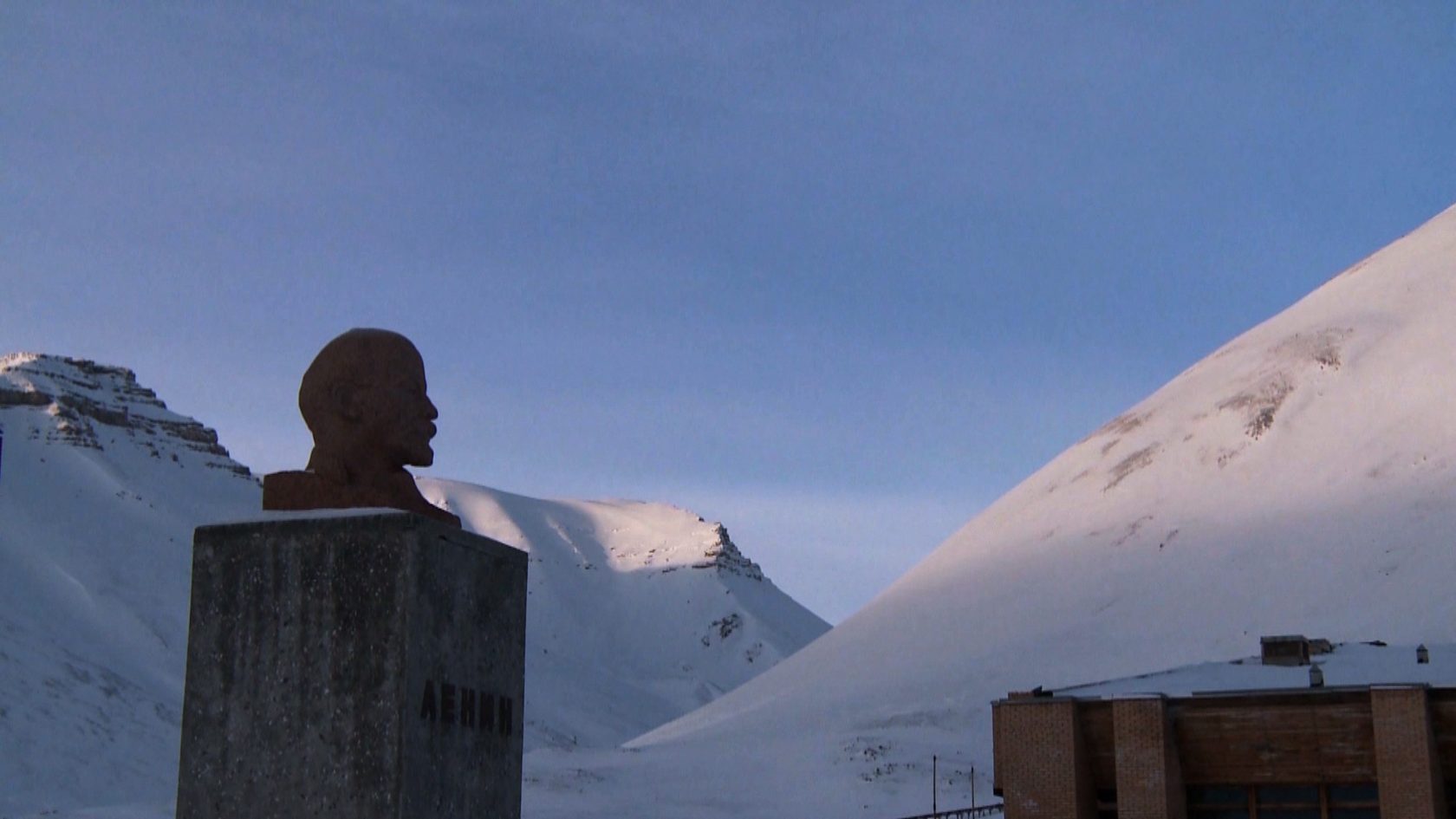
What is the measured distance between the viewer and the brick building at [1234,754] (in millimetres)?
21391

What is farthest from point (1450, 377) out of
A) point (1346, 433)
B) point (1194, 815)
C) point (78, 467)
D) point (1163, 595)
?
point (78, 467)

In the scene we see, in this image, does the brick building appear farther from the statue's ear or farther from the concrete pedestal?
the statue's ear

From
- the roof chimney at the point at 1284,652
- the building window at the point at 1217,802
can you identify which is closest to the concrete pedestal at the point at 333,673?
the building window at the point at 1217,802

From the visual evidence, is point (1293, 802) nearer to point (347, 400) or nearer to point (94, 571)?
point (347, 400)

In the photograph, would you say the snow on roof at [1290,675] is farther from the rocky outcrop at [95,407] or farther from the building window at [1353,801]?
the rocky outcrop at [95,407]

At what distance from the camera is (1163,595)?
66.3 metres

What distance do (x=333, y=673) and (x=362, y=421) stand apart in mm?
1611

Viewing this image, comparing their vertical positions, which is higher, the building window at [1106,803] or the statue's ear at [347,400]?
the statue's ear at [347,400]

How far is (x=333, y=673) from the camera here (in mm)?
9086

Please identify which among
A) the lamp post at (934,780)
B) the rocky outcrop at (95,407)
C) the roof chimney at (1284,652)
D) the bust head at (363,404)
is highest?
the rocky outcrop at (95,407)

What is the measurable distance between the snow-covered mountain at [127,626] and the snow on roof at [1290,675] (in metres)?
23.9

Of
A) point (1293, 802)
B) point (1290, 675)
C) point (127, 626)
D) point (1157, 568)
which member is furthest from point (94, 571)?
point (1293, 802)

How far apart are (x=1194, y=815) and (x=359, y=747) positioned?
643 inches

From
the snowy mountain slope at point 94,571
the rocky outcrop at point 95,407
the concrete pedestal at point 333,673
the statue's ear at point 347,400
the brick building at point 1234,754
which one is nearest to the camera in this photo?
the concrete pedestal at point 333,673
